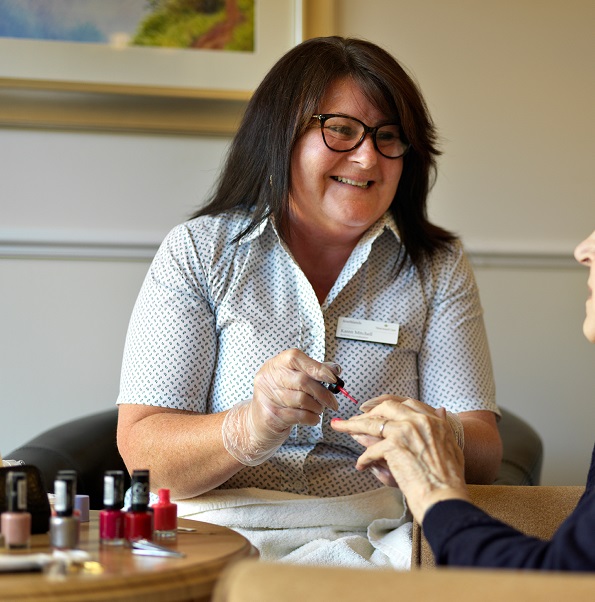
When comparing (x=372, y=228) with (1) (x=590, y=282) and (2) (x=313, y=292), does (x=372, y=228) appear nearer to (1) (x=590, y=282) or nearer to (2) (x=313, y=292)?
(2) (x=313, y=292)

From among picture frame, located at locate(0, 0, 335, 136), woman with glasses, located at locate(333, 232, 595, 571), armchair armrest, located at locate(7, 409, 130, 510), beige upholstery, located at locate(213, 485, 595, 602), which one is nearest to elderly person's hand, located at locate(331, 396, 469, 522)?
woman with glasses, located at locate(333, 232, 595, 571)

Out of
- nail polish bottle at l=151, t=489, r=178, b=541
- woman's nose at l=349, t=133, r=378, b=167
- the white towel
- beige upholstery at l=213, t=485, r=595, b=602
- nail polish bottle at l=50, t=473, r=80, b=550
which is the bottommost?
the white towel

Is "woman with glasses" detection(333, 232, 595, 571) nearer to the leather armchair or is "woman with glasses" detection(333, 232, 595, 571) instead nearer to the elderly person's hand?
the elderly person's hand

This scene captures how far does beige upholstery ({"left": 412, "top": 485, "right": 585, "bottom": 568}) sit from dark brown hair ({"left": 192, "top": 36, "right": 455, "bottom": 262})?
2.00 feet

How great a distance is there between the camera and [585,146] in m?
2.82

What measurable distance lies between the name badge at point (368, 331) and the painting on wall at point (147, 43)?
93cm

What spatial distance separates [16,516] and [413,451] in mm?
556

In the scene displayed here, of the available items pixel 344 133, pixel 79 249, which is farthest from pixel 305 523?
pixel 79 249

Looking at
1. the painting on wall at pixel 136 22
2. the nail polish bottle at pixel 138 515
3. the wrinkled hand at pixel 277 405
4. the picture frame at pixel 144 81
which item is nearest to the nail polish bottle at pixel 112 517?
the nail polish bottle at pixel 138 515

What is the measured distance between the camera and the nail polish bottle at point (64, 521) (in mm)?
1167

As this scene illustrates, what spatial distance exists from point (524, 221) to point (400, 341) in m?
1.02

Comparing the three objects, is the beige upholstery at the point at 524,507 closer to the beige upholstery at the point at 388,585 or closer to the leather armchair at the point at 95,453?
the leather armchair at the point at 95,453

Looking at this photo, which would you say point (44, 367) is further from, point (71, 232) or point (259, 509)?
point (259, 509)

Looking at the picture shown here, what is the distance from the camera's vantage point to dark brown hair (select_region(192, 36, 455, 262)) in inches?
74.0
